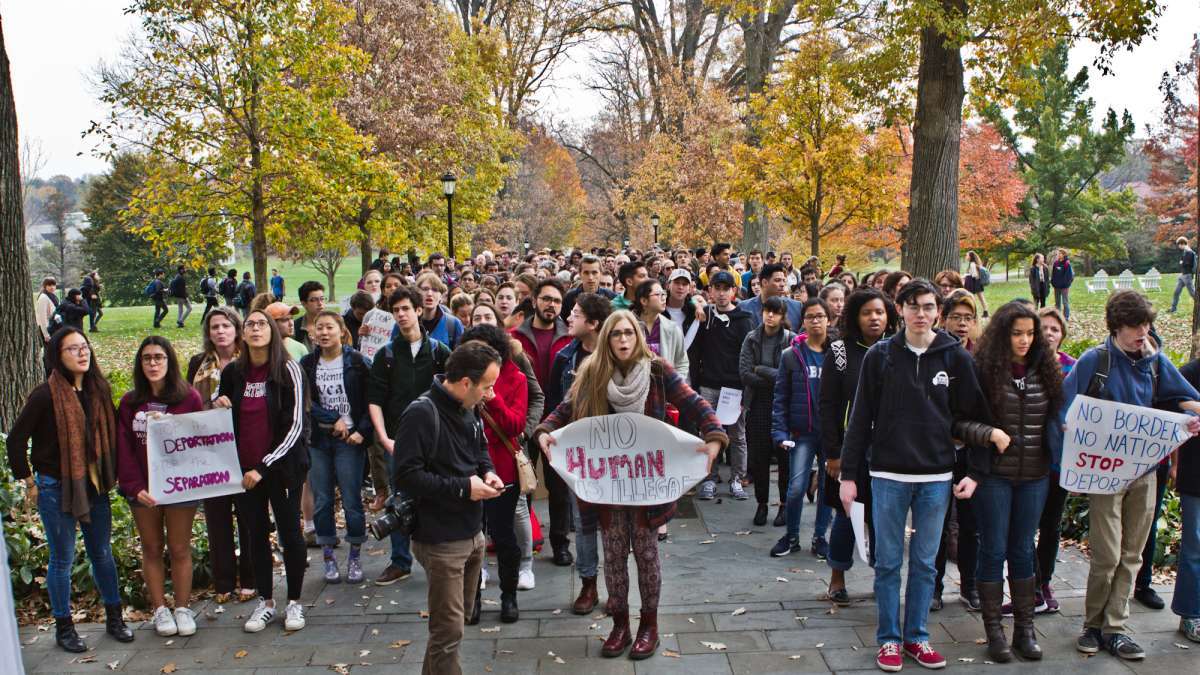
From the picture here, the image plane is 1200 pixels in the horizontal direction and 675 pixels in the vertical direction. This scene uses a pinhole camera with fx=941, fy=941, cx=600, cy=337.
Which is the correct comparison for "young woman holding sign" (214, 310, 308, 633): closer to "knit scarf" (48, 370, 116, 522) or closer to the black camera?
"knit scarf" (48, 370, 116, 522)

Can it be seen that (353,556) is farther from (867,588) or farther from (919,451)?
(919,451)

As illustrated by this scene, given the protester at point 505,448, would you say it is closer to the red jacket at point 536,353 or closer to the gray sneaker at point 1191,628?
the red jacket at point 536,353

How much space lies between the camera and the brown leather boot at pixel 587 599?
6.04 m

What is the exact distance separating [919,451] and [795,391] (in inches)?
84.4

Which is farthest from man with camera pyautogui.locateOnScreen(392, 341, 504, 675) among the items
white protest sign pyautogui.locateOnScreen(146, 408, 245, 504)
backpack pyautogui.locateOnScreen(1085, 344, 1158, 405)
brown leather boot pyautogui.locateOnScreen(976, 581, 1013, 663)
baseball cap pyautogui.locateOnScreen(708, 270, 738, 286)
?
baseball cap pyautogui.locateOnScreen(708, 270, 738, 286)

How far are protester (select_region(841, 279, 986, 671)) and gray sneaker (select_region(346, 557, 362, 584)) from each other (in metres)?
3.54

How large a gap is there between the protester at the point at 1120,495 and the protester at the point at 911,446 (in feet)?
2.48

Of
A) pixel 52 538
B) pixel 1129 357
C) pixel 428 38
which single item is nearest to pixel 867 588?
pixel 1129 357

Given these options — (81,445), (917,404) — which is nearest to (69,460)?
(81,445)

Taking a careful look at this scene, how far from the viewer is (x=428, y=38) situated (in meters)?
28.1

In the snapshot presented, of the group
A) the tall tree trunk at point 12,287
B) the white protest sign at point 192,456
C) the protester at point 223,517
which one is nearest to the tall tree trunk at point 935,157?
the protester at point 223,517

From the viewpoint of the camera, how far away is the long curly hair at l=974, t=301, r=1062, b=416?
16.7ft

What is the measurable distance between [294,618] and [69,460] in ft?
5.36

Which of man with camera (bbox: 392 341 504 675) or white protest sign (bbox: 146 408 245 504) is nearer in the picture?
man with camera (bbox: 392 341 504 675)
